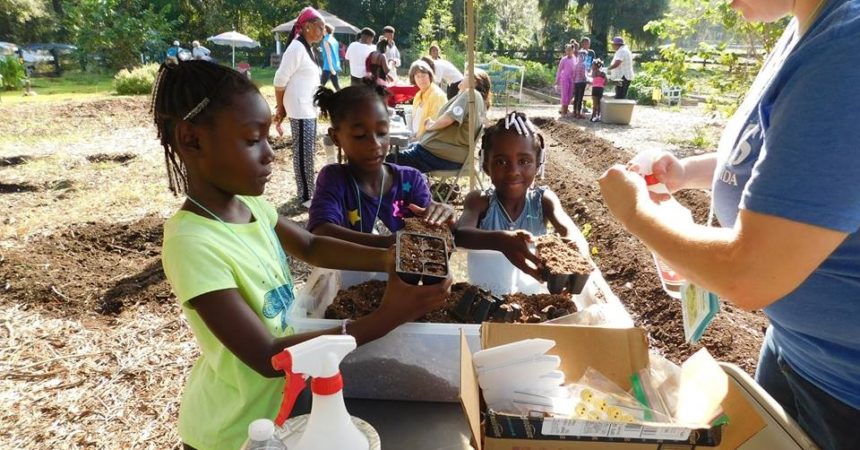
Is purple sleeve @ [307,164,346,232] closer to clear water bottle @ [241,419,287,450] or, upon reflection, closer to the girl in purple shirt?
clear water bottle @ [241,419,287,450]

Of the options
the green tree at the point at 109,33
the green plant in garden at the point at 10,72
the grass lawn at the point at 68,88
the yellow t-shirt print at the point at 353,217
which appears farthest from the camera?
the green tree at the point at 109,33

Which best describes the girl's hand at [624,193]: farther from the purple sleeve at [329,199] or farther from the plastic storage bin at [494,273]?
the purple sleeve at [329,199]

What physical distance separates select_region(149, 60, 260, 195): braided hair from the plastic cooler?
21.0 inches

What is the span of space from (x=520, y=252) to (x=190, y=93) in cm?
105

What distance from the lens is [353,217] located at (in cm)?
212

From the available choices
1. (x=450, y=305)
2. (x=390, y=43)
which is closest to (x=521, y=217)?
(x=450, y=305)

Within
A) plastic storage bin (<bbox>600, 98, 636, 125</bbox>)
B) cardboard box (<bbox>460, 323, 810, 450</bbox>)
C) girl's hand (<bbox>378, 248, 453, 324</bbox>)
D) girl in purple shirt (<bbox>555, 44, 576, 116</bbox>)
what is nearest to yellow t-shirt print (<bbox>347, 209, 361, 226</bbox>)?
girl's hand (<bbox>378, 248, 453, 324</bbox>)

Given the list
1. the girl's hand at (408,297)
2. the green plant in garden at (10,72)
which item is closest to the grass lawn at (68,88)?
the green plant in garden at (10,72)

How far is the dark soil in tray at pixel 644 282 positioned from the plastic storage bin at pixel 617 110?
13.7 feet

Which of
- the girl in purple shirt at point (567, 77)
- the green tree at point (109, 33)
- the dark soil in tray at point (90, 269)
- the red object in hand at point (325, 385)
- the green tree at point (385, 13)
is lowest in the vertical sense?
the dark soil in tray at point (90, 269)

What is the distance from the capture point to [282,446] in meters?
0.71

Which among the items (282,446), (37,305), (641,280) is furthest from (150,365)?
(641,280)

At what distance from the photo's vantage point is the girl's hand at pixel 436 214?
1690 millimetres

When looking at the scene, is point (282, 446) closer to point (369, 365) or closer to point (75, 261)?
point (369, 365)
